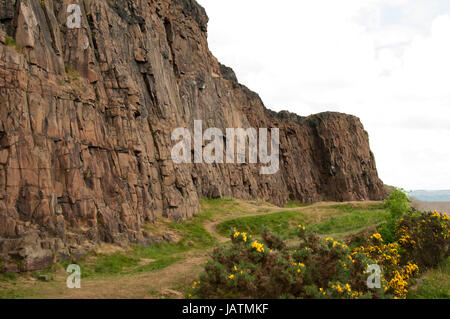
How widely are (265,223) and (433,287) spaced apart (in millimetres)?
21042

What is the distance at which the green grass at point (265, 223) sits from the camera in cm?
3231

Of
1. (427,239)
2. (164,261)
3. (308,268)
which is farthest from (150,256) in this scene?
(427,239)

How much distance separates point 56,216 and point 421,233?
58.8 ft

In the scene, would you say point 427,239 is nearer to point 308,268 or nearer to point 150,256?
point 308,268

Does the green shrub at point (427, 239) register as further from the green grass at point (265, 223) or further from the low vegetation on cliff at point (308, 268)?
the green grass at point (265, 223)

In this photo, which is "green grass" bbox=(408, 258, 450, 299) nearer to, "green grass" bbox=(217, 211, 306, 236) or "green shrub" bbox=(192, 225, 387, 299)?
"green shrub" bbox=(192, 225, 387, 299)

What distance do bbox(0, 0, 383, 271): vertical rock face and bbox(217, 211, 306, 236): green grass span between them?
4013 millimetres

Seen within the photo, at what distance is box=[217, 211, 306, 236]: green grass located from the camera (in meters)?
32.3

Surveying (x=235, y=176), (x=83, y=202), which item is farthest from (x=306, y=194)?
(x=83, y=202)

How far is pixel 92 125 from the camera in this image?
24.5m

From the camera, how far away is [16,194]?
59.9 ft

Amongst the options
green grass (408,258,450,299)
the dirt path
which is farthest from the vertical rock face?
green grass (408,258,450,299)
